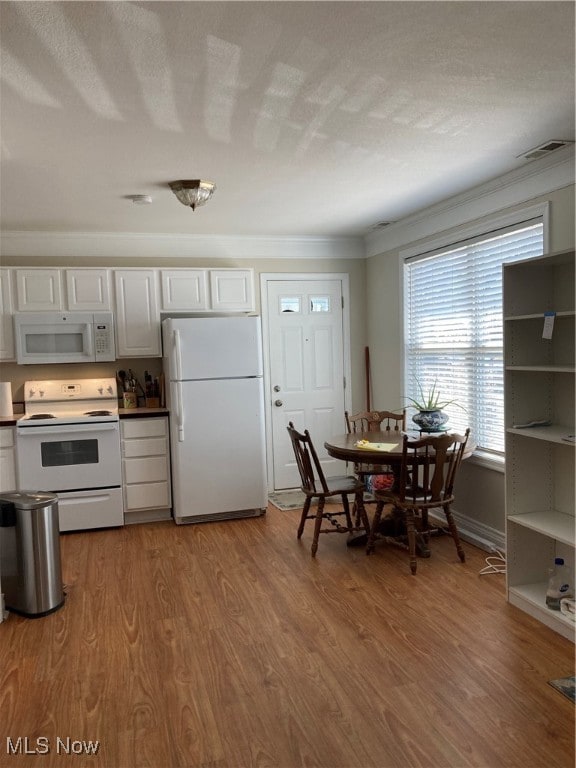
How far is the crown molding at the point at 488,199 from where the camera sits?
3.41 metres

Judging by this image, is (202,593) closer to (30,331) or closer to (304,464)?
(304,464)

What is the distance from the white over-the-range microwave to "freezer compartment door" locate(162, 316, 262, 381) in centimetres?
54

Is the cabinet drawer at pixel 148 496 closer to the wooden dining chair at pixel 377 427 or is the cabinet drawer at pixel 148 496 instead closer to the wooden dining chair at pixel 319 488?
the wooden dining chair at pixel 319 488

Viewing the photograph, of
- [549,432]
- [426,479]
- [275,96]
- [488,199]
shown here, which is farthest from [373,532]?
[275,96]

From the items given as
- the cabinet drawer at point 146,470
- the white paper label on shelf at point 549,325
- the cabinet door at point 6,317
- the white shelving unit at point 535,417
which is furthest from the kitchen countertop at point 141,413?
the white paper label on shelf at point 549,325

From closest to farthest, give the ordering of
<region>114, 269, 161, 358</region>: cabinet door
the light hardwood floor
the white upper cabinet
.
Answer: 1. the light hardwood floor
2. <region>114, 269, 161, 358</region>: cabinet door
3. the white upper cabinet

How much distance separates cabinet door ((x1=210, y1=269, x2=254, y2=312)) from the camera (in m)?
5.36

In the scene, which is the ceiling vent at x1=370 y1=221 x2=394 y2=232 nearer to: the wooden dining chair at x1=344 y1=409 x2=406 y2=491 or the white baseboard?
the wooden dining chair at x1=344 y1=409 x2=406 y2=491

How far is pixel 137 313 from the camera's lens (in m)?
5.20

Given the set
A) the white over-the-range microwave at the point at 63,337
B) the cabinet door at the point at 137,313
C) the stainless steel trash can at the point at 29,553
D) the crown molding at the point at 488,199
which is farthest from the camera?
the cabinet door at the point at 137,313

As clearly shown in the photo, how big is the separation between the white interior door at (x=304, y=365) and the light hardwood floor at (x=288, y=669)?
188cm

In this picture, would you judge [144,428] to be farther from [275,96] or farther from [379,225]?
[275,96]

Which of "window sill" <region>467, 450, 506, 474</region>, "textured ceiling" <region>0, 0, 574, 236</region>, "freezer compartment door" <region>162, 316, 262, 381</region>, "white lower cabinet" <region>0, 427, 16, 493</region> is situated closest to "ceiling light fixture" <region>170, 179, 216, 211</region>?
"textured ceiling" <region>0, 0, 574, 236</region>

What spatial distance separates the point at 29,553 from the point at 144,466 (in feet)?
5.82
